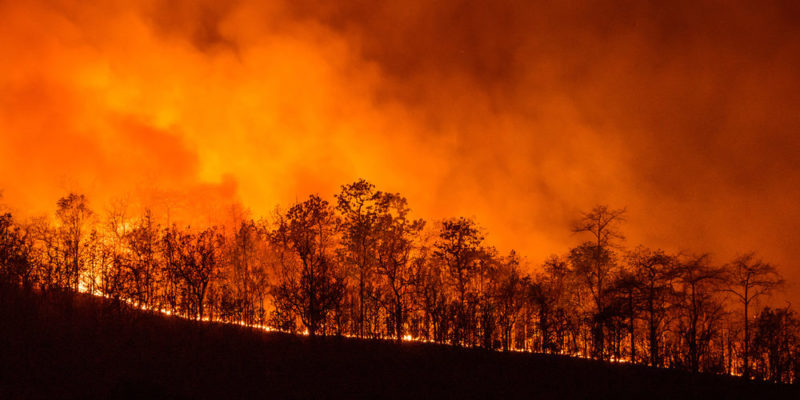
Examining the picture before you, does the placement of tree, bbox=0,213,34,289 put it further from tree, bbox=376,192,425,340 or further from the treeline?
tree, bbox=376,192,425,340

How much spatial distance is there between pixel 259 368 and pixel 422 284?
94.8 ft

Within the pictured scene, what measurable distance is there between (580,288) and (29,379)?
4742cm

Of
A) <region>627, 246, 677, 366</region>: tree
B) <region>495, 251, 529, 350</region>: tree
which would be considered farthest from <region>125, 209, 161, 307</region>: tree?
<region>627, 246, 677, 366</region>: tree

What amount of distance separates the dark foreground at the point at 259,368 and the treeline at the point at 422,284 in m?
6.53

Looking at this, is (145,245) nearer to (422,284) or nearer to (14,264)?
(14,264)

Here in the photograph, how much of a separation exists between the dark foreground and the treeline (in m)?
6.53

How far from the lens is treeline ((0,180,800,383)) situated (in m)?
41.3

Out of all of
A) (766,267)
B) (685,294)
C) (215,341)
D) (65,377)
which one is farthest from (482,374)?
(766,267)

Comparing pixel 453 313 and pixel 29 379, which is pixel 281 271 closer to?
pixel 453 313

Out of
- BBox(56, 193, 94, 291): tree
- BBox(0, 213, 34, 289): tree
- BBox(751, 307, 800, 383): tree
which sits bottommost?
BBox(751, 307, 800, 383): tree

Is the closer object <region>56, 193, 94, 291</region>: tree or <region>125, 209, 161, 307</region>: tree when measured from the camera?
<region>125, 209, 161, 307</region>: tree

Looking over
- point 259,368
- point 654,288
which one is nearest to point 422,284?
point 654,288

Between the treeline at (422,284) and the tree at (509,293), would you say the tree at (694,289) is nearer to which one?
the treeline at (422,284)

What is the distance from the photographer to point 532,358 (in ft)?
108
